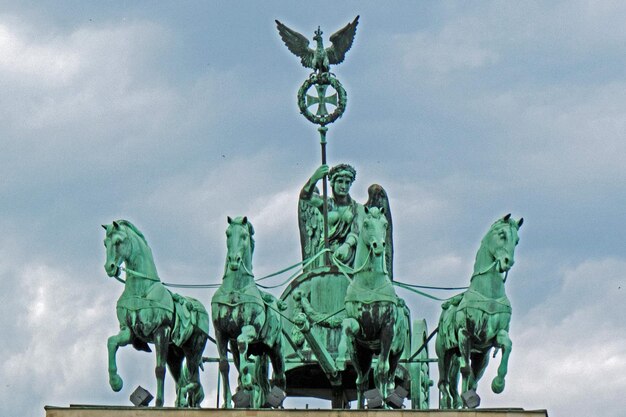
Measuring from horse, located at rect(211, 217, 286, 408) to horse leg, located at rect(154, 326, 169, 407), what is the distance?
2.25 feet

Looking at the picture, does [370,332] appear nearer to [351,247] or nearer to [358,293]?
[358,293]

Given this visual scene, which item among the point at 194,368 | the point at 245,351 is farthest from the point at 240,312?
the point at 194,368

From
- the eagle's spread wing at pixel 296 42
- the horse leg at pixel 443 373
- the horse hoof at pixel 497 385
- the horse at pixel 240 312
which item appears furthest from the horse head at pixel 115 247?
the eagle's spread wing at pixel 296 42

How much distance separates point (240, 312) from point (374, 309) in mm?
1727

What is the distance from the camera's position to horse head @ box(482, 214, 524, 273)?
3191 cm

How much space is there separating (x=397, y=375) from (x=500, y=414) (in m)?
4.75

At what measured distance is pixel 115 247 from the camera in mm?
32312

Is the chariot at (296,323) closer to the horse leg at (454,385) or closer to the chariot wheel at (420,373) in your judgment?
the horse leg at (454,385)

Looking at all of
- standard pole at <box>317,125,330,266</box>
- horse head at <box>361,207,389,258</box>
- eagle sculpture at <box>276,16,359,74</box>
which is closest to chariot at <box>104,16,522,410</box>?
horse head at <box>361,207,389,258</box>

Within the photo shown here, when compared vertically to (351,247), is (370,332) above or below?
below

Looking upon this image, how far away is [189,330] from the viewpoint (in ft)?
108

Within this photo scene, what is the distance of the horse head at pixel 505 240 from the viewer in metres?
31.9

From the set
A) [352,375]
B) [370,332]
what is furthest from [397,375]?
[370,332]

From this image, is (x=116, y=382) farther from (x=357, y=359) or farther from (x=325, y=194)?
(x=325, y=194)
